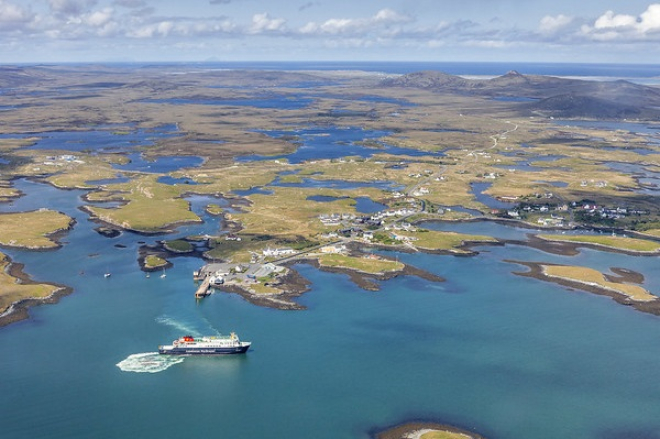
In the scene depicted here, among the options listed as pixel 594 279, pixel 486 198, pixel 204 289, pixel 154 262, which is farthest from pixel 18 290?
pixel 486 198

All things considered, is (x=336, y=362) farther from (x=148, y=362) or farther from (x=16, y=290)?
(x=16, y=290)

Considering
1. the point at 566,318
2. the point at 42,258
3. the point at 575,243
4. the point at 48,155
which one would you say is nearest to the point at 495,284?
the point at 566,318

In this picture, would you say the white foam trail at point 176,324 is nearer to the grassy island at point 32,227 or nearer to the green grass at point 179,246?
the green grass at point 179,246

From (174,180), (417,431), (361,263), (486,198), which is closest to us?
(417,431)

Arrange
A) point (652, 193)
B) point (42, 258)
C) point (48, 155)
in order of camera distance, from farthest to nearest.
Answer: point (48, 155)
point (652, 193)
point (42, 258)

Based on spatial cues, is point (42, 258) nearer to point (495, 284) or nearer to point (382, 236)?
point (382, 236)

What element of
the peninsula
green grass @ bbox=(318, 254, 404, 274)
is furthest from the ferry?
green grass @ bbox=(318, 254, 404, 274)
